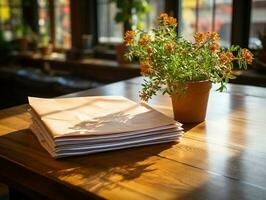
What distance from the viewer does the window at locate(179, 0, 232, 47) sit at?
10.00 ft

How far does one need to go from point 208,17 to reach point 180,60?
6.92 feet

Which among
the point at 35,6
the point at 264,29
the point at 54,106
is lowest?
the point at 54,106

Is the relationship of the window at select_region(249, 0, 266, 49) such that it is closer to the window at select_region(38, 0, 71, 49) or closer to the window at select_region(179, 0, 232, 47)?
the window at select_region(179, 0, 232, 47)

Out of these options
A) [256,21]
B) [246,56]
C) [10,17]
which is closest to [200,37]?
[246,56]

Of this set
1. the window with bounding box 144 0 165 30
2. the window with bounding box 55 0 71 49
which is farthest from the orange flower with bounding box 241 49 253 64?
the window with bounding box 55 0 71 49

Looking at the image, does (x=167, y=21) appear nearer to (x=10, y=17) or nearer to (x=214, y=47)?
(x=214, y=47)

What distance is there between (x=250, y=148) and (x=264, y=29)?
6.58 ft

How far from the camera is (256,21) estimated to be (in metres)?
2.90

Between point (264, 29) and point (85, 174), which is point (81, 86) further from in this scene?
point (85, 174)

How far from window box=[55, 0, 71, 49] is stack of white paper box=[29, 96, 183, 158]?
296cm

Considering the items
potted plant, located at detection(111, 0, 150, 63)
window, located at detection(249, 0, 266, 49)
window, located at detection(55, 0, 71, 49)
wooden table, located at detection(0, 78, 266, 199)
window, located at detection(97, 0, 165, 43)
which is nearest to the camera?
wooden table, located at detection(0, 78, 266, 199)

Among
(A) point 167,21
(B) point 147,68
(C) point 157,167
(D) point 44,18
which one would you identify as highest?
(D) point 44,18

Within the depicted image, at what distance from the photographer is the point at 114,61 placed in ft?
11.9

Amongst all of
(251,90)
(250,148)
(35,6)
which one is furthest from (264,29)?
(35,6)
